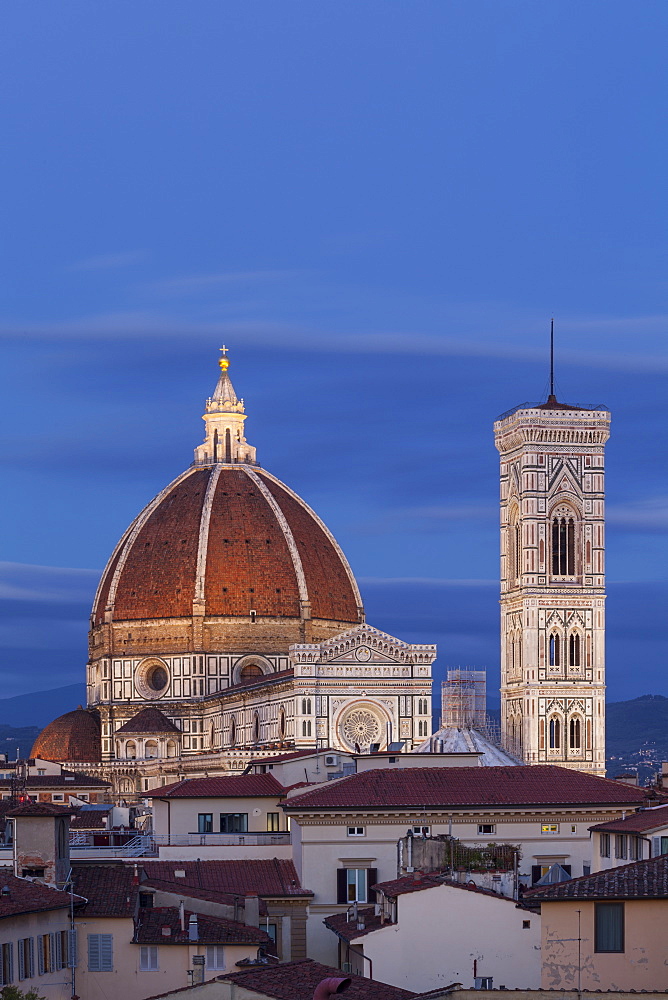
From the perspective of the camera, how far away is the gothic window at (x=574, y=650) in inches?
4609

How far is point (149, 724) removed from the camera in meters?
130

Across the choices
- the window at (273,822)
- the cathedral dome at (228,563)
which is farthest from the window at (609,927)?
the cathedral dome at (228,563)

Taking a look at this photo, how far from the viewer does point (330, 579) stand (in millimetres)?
136000

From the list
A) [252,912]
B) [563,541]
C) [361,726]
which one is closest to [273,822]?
[252,912]

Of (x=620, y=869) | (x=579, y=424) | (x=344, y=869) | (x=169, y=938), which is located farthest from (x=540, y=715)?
(x=620, y=869)

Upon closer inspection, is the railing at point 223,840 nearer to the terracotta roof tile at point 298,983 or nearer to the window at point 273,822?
the window at point 273,822

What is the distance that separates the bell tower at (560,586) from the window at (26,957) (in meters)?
76.7

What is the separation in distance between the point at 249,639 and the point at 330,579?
6.03 meters

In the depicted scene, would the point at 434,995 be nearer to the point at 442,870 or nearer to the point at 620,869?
the point at 620,869

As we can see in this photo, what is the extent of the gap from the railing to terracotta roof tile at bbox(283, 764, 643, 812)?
158cm

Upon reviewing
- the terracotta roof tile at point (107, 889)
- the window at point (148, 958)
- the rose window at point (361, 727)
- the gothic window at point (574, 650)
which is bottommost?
the window at point (148, 958)

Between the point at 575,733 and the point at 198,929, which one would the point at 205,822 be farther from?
the point at 575,733

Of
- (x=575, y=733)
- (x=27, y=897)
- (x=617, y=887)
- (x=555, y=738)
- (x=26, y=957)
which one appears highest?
(x=575, y=733)

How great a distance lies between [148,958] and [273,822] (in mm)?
15853
